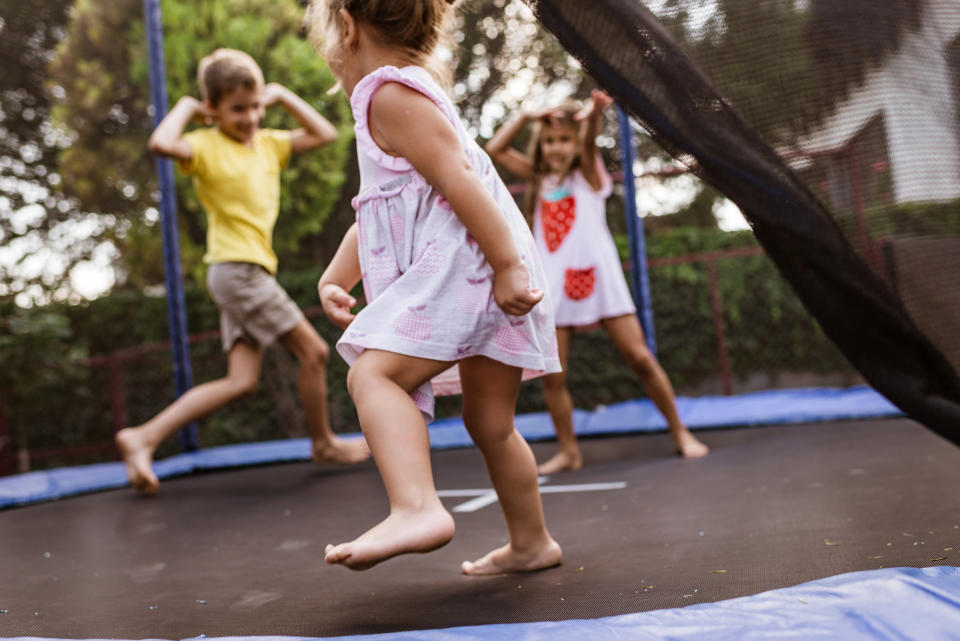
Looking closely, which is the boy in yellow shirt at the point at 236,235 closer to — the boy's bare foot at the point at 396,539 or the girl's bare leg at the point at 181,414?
the girl's bare leg at the point at 181,414

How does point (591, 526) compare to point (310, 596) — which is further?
point (591, 526)

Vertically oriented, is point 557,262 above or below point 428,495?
A: above

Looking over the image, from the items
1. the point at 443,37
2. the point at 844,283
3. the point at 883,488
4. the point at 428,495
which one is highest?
the point at 443,37

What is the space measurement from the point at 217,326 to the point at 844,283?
4.52 m

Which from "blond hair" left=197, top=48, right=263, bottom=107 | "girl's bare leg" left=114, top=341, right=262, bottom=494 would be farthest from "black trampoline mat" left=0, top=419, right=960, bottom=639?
"blond hair" left=197, top=48, right=263, bottom=107

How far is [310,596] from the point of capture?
1.29 m

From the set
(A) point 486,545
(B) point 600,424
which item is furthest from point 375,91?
(B) point 600,424

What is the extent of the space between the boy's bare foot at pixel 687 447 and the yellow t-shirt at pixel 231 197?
1.36 m

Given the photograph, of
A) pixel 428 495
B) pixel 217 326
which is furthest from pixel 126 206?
pixel 428 495

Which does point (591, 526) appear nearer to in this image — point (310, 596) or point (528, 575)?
point (528, 575)

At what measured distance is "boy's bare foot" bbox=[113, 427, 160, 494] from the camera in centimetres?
260

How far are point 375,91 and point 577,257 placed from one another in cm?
163

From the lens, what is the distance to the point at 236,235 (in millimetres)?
2756

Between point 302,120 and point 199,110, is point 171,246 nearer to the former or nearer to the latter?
point 199,110
